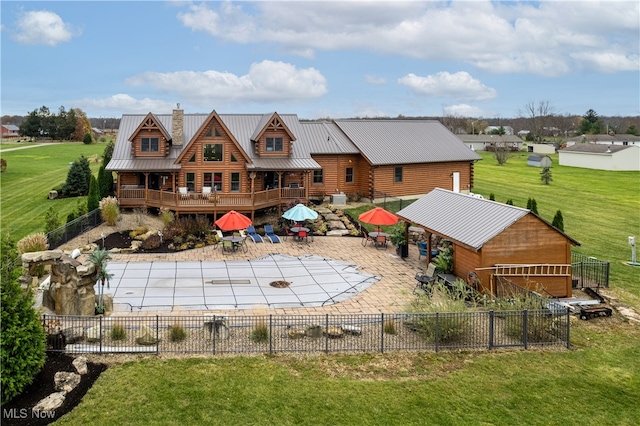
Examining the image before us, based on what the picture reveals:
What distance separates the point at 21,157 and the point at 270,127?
2303 inches

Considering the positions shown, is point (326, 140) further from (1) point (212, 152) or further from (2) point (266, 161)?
(1) point (212, 152)

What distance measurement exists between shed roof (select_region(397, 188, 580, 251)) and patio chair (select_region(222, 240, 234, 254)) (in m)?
8.72

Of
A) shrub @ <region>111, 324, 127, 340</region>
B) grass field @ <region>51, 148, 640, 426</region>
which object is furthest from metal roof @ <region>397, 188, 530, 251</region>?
shrub @ <region>111, 324, 127, 340</region>

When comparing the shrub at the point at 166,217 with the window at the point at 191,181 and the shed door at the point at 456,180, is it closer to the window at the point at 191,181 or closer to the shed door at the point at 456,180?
the window at the point at 191,181

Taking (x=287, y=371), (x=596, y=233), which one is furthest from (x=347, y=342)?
(x=596, y=233)

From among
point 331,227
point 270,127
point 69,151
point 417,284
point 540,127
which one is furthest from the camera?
point 540,127

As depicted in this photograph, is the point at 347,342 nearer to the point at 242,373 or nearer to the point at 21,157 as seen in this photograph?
the point at 242,373

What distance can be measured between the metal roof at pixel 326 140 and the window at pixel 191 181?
9359 mm

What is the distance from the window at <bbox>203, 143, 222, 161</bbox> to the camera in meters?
32.0

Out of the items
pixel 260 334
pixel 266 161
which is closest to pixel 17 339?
pixel 260 334

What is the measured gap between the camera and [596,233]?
31797mm

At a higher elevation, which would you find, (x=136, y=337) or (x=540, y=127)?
(x=540, y=127)

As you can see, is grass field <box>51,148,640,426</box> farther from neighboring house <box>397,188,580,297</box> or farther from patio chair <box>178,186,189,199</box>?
patio chair <box>178,186,189,199</box>

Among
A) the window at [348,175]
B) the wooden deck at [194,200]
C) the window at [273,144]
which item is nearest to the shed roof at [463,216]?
the wooden deck at [194,200]
